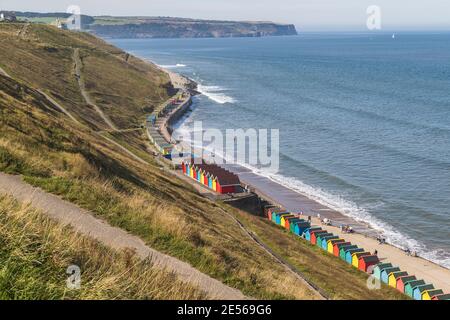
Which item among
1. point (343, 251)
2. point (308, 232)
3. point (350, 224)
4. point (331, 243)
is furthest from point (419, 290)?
point (350, 224)

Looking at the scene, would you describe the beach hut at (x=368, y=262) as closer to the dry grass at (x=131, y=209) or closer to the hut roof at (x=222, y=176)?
the dry grass at (x=131, y=209)

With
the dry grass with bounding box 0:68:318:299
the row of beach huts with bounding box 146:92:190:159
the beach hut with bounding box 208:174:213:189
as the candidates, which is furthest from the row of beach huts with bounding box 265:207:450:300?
the row of beach huts with bounding box 146:92:190:159

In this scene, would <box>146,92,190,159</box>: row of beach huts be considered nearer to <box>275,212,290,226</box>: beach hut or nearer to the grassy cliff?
the grassy cliff

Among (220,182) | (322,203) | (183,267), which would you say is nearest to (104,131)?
(220,182)

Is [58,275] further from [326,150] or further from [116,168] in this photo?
[326,150]

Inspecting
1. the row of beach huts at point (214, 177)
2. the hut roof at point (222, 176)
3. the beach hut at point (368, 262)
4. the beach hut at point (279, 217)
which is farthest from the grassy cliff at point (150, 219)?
the hut roof at point (222, 176)
